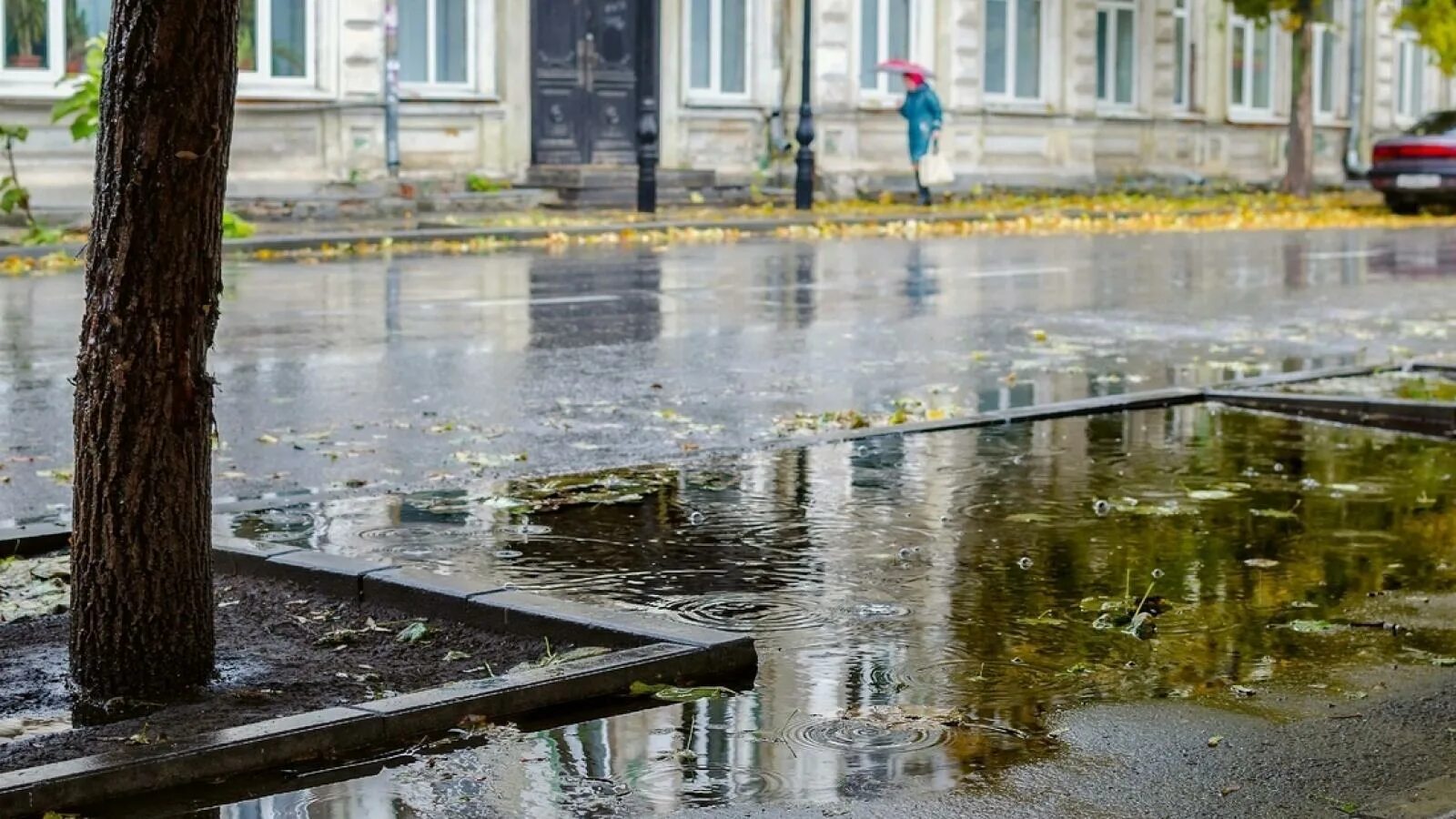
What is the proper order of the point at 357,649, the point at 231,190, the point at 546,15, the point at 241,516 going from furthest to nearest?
the point at 546,15 → the point at 231,190 → the point at 241,516 → the point at 357,649

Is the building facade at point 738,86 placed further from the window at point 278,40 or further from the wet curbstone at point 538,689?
the wet curbstone at point 538,689

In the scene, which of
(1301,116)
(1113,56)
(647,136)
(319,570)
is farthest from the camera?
(1113,56)

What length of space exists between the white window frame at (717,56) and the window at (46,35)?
894cm

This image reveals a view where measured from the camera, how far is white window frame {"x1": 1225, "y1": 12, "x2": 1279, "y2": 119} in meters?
40.4

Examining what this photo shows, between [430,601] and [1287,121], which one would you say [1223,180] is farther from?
[430,601]

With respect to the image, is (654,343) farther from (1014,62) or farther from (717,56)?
(1014,62)

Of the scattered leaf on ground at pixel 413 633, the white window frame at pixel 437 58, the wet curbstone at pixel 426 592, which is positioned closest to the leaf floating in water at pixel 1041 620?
the wet curbstone at pixel 426 592

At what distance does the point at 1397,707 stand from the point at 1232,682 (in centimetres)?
41

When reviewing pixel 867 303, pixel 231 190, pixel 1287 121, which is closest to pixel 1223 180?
pixel 1287 121

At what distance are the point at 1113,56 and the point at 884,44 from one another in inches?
246

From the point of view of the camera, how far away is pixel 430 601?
6105 mm

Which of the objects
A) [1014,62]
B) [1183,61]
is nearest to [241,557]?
[1014,62]

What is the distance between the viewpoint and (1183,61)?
129 feet

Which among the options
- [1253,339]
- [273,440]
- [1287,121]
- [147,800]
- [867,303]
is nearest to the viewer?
[147,800]
